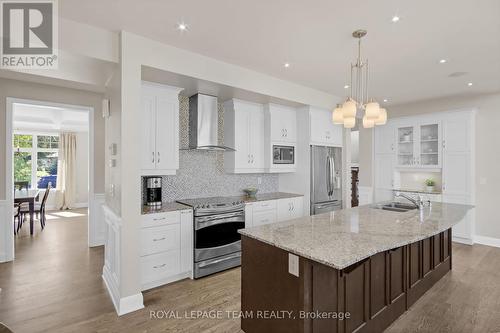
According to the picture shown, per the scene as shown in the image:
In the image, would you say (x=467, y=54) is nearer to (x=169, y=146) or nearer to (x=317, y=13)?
(x=317, y=13)

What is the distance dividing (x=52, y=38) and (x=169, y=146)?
5.08ft

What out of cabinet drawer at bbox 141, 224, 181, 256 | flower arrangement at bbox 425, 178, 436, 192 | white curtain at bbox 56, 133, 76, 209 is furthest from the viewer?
white curtain at bbox 56, 133, 76, 209

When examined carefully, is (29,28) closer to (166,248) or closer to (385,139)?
(166,248)

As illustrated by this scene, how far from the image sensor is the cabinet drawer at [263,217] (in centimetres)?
396

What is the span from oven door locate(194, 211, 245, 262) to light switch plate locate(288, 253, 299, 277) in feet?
5.66

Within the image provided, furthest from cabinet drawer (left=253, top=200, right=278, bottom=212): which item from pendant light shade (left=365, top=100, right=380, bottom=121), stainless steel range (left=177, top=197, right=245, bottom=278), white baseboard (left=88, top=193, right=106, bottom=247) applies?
white baseboard (left=88, top=193, right=106, bottom=247)

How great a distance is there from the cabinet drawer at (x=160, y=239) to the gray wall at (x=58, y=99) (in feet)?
7.64

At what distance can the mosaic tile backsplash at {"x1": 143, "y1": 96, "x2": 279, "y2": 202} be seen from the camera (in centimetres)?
379

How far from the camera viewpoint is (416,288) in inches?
108

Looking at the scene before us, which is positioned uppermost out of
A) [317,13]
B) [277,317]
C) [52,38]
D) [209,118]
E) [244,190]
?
[317,13]

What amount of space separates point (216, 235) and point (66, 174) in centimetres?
733

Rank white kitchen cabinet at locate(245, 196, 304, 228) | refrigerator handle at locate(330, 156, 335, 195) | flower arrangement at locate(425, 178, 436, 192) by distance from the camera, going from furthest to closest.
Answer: flower arrangement at locate(425, 178, 436, 192)
refrigerator handle at locate(330, 156, 335, 195)
white kitchen cabinet at locate(245, 196, 304, 228)

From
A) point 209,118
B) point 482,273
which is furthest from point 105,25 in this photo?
point 482,273

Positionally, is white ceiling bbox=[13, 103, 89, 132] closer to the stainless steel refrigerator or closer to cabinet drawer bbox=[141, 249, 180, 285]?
cabinet drawer bbox=[141, 249, 180, 285]
